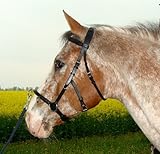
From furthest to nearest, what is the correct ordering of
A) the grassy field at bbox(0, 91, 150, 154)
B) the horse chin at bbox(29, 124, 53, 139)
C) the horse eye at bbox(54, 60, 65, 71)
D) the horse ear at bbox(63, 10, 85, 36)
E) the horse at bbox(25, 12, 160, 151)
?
1. the grassy field at bbox(0, 91, 150, 154)
2. the horse chin at bbox(29, 124, 53, 139)
3. the horse eye at bbox(54, 60, 65, 71)
4. the horse ear at bbox(63, 10, 85, 36)
5. the horse at bbox(25, 12, 160, 151)

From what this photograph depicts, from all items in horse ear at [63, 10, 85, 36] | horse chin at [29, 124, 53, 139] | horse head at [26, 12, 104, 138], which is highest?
horse ear at [63, 10, 85, 36]

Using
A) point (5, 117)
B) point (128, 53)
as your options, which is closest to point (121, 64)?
point (128, 53)

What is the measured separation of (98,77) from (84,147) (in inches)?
487

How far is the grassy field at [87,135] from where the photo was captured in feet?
52.9

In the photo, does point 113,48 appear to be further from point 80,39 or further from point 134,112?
point 134,112

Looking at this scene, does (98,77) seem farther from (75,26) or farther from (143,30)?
(143,30)

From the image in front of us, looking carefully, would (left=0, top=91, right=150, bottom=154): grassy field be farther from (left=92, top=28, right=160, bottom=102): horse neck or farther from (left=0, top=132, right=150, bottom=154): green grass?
(left=92, top=28, right=160, bottom=102): horse neck

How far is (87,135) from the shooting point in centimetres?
2123

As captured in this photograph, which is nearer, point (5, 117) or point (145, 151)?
point (145, 151)

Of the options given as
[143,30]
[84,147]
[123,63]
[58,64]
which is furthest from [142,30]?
[84,147]

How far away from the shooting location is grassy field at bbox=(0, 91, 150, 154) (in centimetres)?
1612

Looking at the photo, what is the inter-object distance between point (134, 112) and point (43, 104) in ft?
Result: 3.02

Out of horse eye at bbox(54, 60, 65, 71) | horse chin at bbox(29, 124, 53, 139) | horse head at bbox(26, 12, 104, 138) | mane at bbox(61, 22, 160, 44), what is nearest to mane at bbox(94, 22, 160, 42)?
mane at bbox(61, 22, 160, 44)

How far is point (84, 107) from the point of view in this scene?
4.62m
